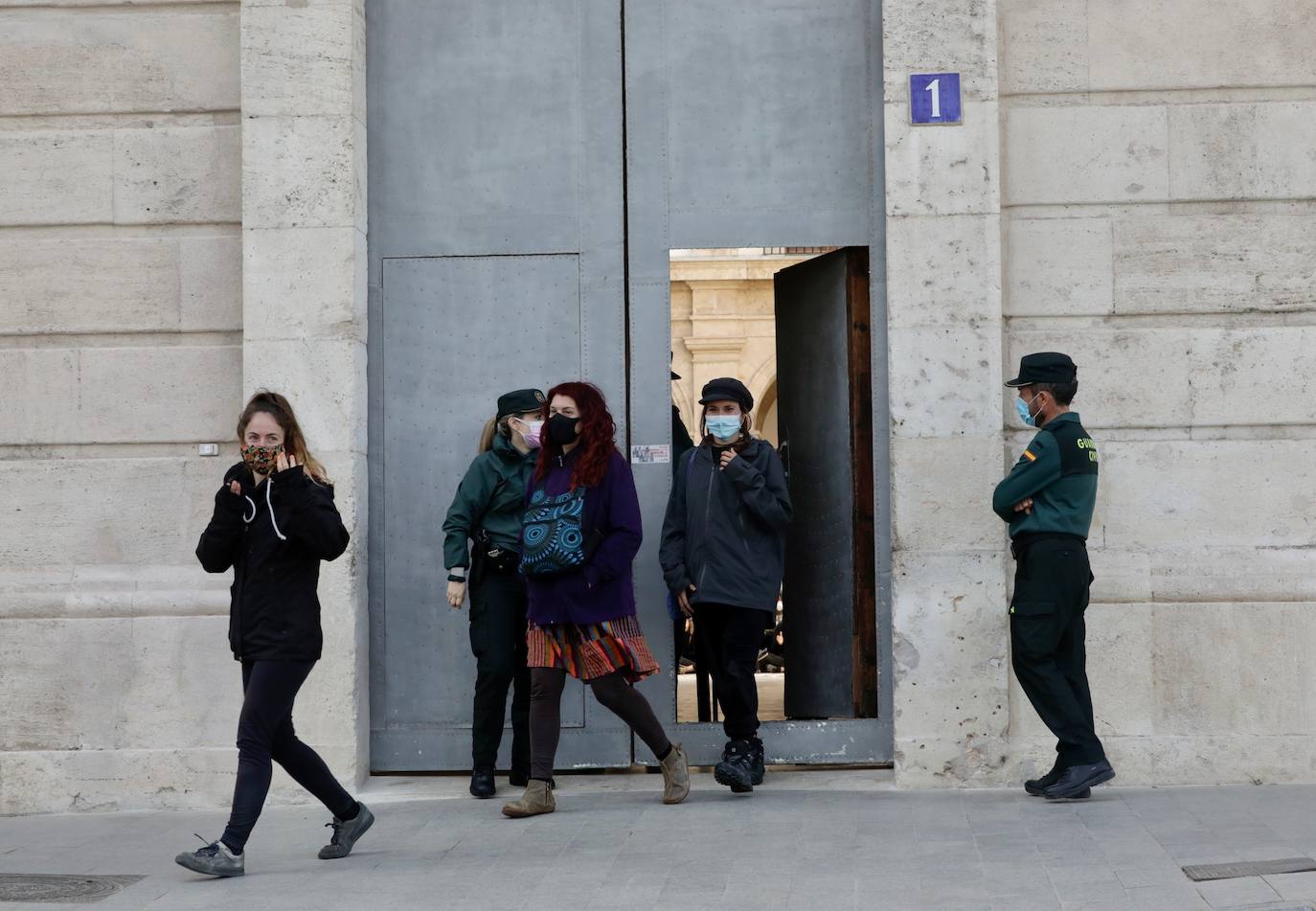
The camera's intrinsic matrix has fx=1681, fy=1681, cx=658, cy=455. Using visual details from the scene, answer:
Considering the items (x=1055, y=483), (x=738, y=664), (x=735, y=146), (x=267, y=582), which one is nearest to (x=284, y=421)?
(x=267, y=582)

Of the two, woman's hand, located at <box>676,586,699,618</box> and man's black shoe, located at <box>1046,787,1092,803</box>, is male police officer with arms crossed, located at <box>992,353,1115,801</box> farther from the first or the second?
woman's hand, located at <box>676,586,699,618</box>

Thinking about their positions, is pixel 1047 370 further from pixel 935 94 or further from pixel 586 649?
pixel 586 649

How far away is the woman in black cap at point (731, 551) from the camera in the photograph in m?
7.55

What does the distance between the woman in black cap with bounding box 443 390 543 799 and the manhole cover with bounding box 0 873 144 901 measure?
1.88m

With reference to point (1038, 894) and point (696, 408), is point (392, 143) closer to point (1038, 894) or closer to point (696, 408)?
point (1038, 894)

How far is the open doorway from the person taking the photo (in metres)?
8.20

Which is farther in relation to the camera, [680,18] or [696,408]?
[696,408]

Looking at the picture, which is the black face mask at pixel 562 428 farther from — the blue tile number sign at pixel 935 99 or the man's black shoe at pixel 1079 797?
the man's black shoe at pixel 1079 797

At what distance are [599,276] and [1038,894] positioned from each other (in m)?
3.87

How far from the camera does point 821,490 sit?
27.5 ft

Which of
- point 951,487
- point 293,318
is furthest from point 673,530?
point 293,318

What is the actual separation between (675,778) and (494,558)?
→ 4.23ft

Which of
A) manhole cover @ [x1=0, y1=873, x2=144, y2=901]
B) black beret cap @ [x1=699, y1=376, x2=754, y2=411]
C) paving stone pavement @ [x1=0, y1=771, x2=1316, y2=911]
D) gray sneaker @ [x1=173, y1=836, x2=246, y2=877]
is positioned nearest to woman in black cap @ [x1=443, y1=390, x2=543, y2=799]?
paving stone pavement @ [x1=0, y1=771, x2=1316, y2=911]

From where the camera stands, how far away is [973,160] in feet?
25.4
